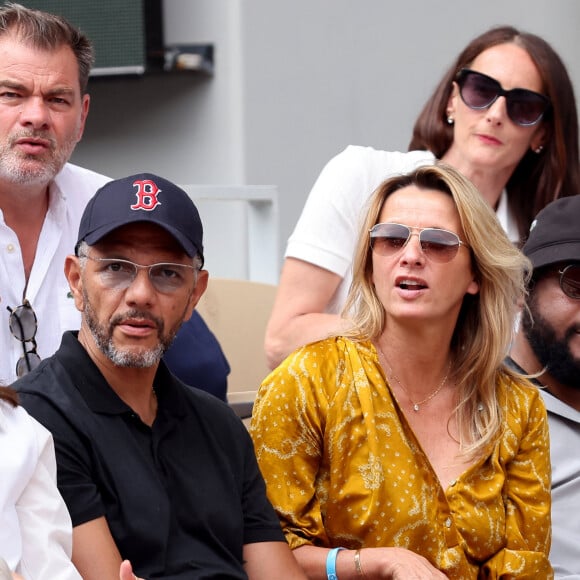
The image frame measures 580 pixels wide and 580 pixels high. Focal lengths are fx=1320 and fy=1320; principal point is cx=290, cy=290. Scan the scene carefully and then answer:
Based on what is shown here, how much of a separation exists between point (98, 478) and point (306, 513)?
0.62m

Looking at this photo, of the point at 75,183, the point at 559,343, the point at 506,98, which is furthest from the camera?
the point at 506,98

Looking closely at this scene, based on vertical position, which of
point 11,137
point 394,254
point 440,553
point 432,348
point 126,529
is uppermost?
point 11,137

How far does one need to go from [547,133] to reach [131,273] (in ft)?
5.90

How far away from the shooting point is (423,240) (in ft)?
10.2

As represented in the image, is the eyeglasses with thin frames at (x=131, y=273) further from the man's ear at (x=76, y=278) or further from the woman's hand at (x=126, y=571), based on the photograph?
the woman's hand at (x=126, y=571)

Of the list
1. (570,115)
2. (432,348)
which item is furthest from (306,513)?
(570,115)

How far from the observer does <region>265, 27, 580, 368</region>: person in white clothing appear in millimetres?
3670

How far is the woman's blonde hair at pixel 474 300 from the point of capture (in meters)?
3.18

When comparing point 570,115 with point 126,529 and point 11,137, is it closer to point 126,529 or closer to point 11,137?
point 11,137

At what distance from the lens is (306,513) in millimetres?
2992

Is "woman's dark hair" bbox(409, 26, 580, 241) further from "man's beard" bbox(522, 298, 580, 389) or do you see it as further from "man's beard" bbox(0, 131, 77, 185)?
"man's beard" bbox(0, 131, 77, 185)

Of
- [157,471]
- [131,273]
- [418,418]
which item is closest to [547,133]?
[418,418]

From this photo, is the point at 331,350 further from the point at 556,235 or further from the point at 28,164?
the point at 28,164

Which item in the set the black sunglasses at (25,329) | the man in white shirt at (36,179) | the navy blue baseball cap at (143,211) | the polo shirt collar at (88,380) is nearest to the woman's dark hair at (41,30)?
the man in white shirt at (36,179)
